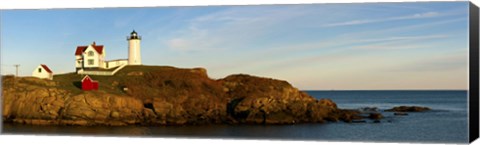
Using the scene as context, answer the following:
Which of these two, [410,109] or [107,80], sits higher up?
[107,80]

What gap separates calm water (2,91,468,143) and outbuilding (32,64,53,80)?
118 cm

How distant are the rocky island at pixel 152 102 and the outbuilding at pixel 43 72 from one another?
0.11 meters

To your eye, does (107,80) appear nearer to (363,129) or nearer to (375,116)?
(363,129)

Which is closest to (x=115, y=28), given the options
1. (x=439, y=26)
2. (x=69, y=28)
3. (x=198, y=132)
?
(x=69, y=28)

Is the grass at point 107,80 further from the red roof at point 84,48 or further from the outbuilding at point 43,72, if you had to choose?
the red roof at point 84,48

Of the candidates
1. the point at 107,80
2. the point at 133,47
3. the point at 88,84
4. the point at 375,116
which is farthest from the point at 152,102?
the point at 375,116

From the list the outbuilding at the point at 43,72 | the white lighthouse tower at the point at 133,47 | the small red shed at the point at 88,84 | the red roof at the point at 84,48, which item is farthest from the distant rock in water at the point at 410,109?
the outbuilding at the point at 43,72

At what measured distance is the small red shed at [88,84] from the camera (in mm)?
20438

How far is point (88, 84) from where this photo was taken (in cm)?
2061

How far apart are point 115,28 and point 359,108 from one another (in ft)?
19.0

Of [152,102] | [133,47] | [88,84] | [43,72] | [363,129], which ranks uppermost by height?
[133,47]

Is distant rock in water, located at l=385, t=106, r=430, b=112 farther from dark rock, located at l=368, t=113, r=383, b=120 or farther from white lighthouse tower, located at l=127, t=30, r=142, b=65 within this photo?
white lighthouse tower, located at l=127, t=30, r=142, b=65

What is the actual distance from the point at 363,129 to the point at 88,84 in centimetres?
639

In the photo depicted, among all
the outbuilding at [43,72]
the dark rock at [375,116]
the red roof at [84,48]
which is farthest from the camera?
the outbuilding at [43,72]
